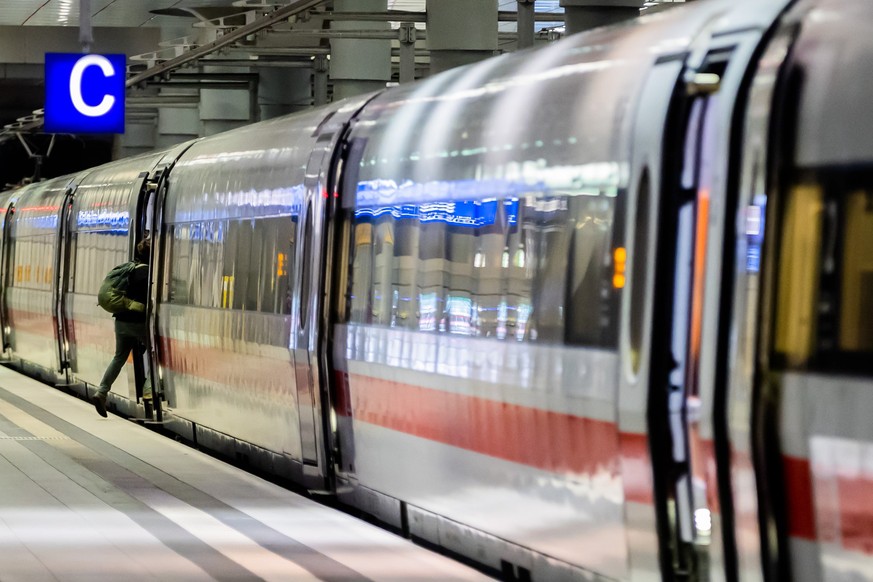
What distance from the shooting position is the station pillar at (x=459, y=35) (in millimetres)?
22812

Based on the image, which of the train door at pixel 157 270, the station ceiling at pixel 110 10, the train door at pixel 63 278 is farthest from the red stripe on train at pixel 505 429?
the station ceiling at pixel 110 10

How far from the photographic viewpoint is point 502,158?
324 inches

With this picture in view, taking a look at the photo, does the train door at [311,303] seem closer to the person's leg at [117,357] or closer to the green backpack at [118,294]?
the green backpack at [118,294]

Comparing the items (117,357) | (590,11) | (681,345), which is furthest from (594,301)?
(117,357)

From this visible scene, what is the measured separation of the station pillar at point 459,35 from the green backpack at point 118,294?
7422 millimetres

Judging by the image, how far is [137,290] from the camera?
55.2 ft

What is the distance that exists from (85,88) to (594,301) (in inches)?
730

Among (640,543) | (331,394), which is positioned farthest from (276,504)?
(640,543)

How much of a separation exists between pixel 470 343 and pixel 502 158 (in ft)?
3.25

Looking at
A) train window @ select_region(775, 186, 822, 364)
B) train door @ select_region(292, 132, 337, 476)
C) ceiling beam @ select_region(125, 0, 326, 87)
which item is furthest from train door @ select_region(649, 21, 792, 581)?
ceiling beam @ select_region(125, 0, 326, 87)

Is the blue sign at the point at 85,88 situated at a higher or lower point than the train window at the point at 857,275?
higher

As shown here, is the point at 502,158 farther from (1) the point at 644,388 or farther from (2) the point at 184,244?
(2) the point at 184,244

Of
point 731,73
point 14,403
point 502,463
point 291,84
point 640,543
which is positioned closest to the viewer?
point 731,73

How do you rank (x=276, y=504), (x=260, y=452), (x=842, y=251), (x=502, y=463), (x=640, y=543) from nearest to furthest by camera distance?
1. (x=842, y=251)
2. (x=640, y=543)
3. (x=502, y=463)
4. (x=276, y=504)
5. (x=260, y=452)
